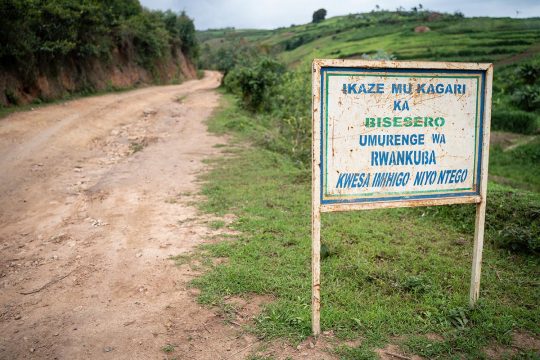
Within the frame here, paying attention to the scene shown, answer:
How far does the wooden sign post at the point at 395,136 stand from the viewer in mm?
2699

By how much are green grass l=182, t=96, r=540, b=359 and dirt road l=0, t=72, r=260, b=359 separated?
14.7 inches

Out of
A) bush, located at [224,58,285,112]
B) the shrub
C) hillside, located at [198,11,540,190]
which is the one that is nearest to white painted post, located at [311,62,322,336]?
the shrub

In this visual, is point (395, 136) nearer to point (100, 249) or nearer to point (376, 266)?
point (376, 266)

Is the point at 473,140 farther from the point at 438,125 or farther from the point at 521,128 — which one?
the point at 521,128

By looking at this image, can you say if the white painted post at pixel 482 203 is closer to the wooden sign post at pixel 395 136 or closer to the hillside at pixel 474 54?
the wooden sign post at pixel 395 136

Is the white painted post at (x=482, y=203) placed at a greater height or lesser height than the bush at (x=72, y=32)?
lesser

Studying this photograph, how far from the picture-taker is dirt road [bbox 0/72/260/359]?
2801 mm

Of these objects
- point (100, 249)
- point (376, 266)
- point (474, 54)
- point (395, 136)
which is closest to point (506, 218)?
point (376, 266)

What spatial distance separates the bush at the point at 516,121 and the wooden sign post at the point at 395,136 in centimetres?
1454

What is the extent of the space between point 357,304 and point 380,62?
1773mm

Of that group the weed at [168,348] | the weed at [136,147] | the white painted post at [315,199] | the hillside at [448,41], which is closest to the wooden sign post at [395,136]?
the white painted post at [315,199]

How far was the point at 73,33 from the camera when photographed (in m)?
16.3

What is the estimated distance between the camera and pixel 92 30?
1820cm

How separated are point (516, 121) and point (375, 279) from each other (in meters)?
15.2
